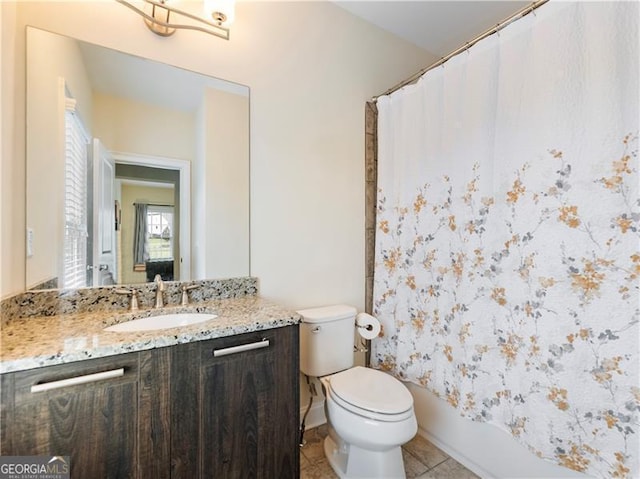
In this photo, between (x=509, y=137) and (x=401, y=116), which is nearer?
(x=509, y=137)

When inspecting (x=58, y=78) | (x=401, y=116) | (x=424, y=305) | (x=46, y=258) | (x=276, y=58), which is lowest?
(x=424, y=305)

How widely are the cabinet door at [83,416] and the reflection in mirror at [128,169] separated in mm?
555

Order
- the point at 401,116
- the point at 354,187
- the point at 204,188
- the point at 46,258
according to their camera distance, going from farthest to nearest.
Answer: the point at 354,187 → the point at 401,116 → the point at 204,188 → the point at 46,258

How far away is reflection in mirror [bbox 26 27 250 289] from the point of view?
121 centimetres

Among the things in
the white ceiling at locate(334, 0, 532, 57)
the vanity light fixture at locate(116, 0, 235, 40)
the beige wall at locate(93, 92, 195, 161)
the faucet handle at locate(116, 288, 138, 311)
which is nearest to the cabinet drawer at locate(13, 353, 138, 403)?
the faucet handle at locate(116, 288, 138, 311)

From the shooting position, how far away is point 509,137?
1.29m

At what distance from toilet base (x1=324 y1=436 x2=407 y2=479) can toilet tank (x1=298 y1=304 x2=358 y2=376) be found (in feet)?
1.28

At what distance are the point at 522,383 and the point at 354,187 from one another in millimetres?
1378

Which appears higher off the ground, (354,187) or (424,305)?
(354,187)

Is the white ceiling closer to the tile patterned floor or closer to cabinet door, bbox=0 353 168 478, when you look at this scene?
cabinet door, bbox=0 353 168 478

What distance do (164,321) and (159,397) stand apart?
0.42m

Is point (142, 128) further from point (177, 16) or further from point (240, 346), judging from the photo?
point (240, 346)

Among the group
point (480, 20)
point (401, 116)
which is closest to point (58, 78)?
point (401, 116)

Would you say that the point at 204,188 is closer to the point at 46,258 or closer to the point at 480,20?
the point at 46,258
